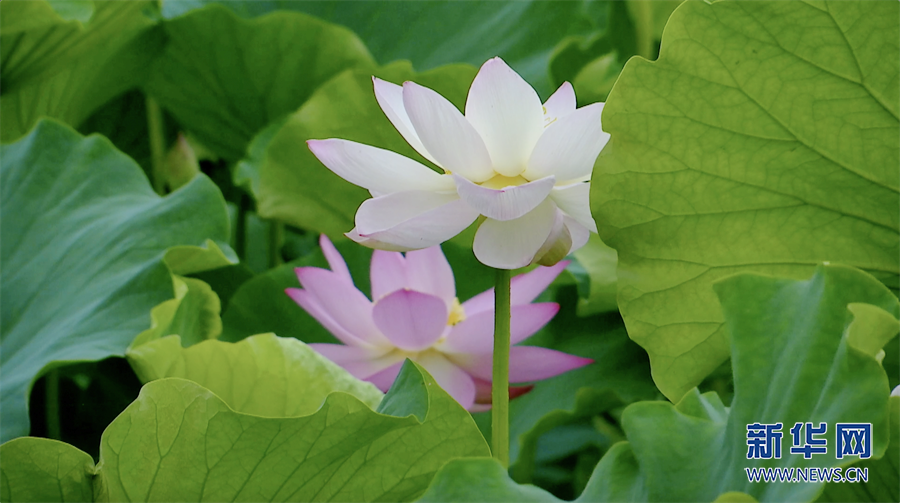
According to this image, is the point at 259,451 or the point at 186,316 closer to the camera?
the point at 259,451

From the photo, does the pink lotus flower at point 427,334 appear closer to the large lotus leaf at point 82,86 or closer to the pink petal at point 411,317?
the pink petal at point 411,317

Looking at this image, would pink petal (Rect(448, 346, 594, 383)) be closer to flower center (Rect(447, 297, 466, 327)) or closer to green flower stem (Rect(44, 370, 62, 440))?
flower center (Rect(447, 297, 466, 327))

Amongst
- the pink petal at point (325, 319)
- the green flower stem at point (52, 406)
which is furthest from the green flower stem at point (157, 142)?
the pink petal at point (325, 319)

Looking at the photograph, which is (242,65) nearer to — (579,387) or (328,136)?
(328,136)

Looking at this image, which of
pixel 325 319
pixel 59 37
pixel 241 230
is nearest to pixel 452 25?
pixel 241 230

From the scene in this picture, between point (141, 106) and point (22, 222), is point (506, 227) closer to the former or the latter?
point (22, 222)

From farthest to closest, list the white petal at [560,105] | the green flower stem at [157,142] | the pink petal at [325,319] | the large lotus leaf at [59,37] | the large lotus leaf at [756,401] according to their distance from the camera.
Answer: the green flower stem at [157,142] < the large lotus leaf at [59,37] < the pink petal at [325,319] < the white petal at [560,105] < the large lotus leaf at [756,401]

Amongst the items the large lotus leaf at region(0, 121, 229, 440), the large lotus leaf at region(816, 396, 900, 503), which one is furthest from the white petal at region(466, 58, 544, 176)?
the large lotus leaf at region(0, 121, 229, 440)
